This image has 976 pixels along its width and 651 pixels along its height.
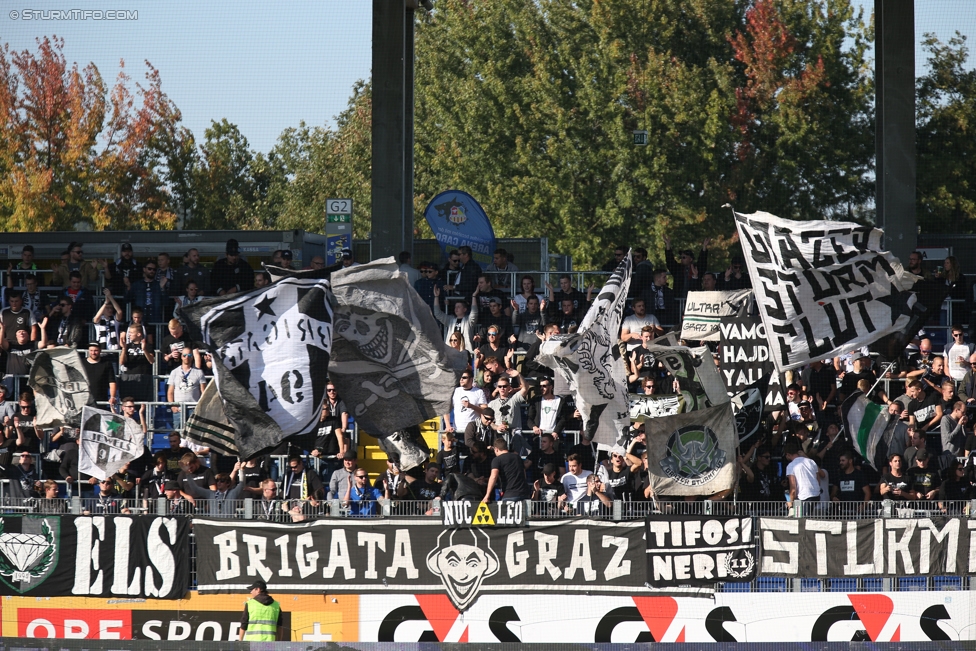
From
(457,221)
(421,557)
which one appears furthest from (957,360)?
(457,221)

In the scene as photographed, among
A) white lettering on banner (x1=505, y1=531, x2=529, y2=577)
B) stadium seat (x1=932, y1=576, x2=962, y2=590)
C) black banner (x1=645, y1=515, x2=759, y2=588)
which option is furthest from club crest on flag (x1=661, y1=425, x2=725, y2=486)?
stadium seat (x1=932, y1=576, x2=962, y2=590)

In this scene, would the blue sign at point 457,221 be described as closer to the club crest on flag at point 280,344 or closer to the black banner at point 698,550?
the club crest on flag at point 280,344

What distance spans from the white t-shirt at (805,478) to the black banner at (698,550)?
129 centimetres

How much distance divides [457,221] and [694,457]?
8.92 m

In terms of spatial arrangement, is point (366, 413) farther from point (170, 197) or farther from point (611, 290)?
point (170, 197)

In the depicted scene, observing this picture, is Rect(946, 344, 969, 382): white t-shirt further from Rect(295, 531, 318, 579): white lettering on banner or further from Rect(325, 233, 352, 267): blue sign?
Rect(325, 233, 352, 267): blue sign

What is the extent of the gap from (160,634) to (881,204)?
12999 mm

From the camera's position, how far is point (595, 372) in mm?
15570

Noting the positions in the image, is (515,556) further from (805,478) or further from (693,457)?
(805,478)

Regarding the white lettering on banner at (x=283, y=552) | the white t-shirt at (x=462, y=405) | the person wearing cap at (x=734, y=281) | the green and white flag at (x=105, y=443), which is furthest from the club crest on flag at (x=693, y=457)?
the green and white flag at (x=105, y=443)

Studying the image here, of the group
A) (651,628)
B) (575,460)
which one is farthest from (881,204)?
(651,628)

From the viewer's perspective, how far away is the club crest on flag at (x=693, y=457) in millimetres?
14836

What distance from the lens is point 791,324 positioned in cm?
1545

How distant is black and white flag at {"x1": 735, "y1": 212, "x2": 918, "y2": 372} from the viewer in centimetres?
1552
